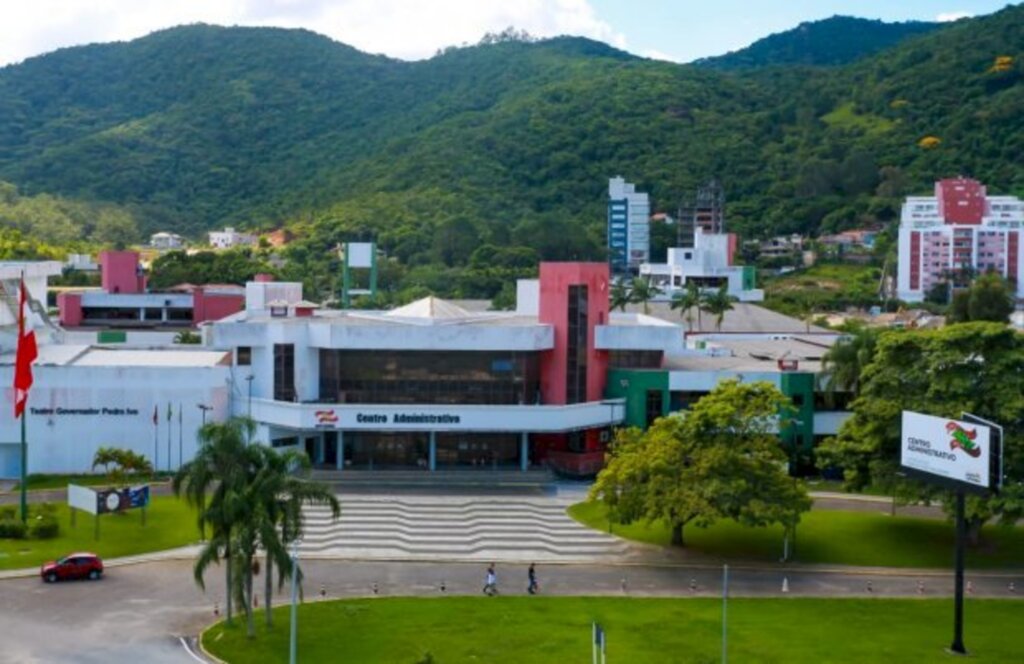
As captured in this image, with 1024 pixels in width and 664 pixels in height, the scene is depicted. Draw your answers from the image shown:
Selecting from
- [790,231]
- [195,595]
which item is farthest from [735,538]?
[790,231]

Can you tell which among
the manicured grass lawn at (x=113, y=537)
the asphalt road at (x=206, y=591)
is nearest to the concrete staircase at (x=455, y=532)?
the asphalt road at (x=206, y=591)

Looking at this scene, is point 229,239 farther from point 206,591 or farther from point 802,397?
point 206,591

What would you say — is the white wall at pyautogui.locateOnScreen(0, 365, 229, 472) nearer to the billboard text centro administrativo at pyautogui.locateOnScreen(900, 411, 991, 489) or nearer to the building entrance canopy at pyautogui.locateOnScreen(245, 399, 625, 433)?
the building entrance canopy at pyautogui.locateOnScreen(245, 399, 625, 433)

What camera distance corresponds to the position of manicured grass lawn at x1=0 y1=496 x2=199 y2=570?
45.8 metres

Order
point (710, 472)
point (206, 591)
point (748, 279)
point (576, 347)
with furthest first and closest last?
point (748, 279), point (576, 347), point (710, 472), point (206, 591)

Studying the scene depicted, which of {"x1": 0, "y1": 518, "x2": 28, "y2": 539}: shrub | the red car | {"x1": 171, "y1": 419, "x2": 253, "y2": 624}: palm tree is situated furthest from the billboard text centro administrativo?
{"x1": 0, "y1": 518, "x2": 28, "y2": 539}: shrub

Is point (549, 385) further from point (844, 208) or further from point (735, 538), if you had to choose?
point (844, 208)

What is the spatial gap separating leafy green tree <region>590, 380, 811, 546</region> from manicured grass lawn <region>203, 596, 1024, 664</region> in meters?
4.85

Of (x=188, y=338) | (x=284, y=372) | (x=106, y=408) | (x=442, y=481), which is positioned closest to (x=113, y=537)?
(x=106, y=408)

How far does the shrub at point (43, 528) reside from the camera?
47.9 meters

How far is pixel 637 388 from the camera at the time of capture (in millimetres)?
65500

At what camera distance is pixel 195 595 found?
41250mm

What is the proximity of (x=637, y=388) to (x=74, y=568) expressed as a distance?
3192 cm

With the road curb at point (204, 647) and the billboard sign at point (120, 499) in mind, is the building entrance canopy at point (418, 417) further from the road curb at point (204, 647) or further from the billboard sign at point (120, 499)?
the road curb at point (204, 647)
